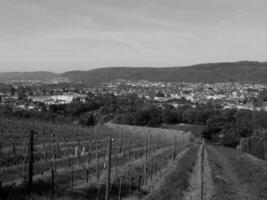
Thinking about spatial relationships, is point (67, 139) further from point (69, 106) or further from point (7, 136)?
point (69, 106)

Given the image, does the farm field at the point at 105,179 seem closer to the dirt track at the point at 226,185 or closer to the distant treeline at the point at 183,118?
the dirt track at the point at 226,185

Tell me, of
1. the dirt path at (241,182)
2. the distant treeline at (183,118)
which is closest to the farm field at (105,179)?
the dirt path at (241,182)

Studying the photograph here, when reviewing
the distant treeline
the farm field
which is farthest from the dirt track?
the distant treeline

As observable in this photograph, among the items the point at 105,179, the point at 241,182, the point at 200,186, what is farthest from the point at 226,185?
the point at 105,179

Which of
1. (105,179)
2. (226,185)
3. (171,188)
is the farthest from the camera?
(226,185)

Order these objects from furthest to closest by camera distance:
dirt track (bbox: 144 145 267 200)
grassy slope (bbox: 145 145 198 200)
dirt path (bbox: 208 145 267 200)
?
dirt path (bbox: 208 145 267 200), dirt track (bbox: 144 145 267 200), grassy slope (bbox: 145 145 198 200)

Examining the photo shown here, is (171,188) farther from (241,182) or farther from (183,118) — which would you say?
(183,118)

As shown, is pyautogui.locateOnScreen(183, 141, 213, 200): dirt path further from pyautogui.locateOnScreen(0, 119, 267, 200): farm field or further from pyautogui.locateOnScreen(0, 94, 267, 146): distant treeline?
pyautogui.locateOnScreen(0, 94, 267, 146): distant treeline

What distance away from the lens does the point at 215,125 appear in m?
62.9

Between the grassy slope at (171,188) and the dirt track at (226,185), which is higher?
the grassy slope at (171,188)

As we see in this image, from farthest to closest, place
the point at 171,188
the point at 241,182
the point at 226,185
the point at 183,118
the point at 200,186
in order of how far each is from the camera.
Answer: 1. the point at 183,118
2. the point at 241,182
3. the point at 226,185
4. the point at 200,186
5. the point at 171,188

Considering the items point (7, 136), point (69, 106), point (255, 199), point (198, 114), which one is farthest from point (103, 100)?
point (255, 199)

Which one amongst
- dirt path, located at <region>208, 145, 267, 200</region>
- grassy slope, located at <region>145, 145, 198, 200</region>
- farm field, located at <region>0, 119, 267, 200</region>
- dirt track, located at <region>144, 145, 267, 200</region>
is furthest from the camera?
dirt path, located at <region>208, 145, 267, 200</region>

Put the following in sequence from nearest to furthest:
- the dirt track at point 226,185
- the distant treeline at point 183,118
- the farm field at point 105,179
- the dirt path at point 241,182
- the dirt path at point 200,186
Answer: the farm field at point 105,179 < the dirt path at point 200,186 < the dirt track at point 226,185 < the dirt path at point 241,182 < the distant treeline at point 183,118
